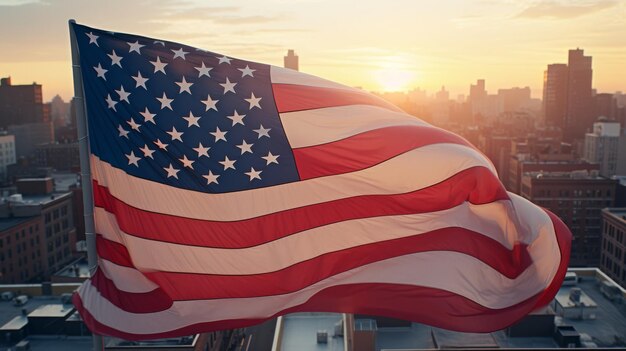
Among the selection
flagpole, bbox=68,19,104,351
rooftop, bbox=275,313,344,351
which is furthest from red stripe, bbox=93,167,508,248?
rooftop, bbox=275,313,344,351

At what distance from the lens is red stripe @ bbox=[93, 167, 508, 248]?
1150 cm

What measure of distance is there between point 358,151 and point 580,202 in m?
84.1

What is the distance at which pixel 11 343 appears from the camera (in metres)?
34.1

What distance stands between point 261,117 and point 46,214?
72806 millimetres

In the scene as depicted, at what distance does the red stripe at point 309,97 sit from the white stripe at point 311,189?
1.47m

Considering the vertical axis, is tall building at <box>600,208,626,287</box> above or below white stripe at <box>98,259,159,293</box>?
below

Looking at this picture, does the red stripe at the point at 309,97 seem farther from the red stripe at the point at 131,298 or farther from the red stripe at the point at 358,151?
the red stripe at the point at 131,298

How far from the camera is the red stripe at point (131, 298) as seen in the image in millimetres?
11430

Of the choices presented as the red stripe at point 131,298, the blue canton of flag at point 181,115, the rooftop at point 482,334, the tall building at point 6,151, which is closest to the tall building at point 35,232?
the rooftop at point 482,334

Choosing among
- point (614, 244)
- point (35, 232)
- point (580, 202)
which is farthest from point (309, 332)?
point (580, 202)

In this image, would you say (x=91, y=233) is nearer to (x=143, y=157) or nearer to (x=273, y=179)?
(x=143, y=157)

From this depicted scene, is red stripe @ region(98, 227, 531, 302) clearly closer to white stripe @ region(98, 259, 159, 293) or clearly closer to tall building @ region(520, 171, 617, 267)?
white stripe @ region(98, 259, 159, 293)

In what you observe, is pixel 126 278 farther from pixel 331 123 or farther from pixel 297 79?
pixel 297 79

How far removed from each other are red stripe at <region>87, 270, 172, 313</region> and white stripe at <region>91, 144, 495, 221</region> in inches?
61.8
